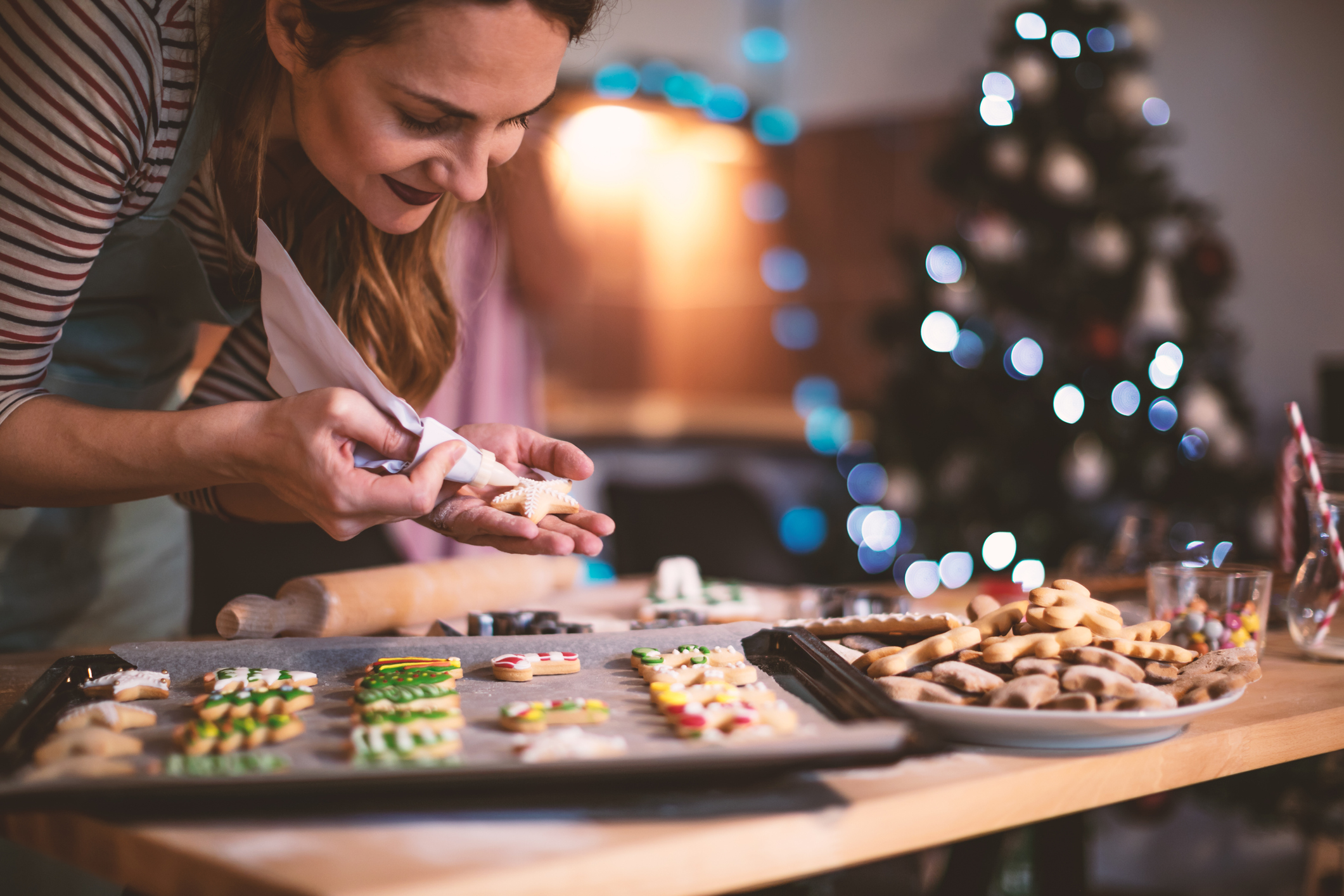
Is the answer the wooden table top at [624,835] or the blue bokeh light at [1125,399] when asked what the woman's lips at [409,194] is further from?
the blue bokeh light at [1125,399]

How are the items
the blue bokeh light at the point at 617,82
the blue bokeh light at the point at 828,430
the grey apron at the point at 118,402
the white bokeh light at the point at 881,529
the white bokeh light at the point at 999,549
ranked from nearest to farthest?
the grey apron at the point at 118,402, the white bokeh light at the point at 999,549, the white bokeh light at the point at 881,529, the blue bokeh light at the point at 828,430, the blue bokeh light at the point at 617,82

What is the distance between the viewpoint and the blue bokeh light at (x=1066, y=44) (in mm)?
3207

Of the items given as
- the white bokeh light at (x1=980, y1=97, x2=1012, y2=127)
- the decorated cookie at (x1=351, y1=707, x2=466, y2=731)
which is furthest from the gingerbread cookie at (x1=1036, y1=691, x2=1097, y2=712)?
the white bokeh light at (x1=980, y1=97, x2=1012, y2=127)

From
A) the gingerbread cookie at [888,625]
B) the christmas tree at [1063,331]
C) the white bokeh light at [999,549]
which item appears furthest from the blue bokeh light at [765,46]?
the gingerbread cookie at [888,625]

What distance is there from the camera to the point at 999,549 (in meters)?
3.23

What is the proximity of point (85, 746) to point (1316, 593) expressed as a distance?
1213 millimetres

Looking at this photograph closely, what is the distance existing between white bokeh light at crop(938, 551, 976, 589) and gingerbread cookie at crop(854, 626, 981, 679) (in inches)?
96.8

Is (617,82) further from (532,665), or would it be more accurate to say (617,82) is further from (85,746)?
(85,746)

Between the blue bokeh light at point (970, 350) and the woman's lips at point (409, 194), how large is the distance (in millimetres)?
2485

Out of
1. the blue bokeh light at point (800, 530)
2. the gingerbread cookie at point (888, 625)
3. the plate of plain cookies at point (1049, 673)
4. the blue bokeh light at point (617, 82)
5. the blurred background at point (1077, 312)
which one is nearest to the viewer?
the plate of plain cookies at point (1049, 673)

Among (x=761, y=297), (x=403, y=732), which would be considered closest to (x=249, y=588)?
(x=403, y=732)

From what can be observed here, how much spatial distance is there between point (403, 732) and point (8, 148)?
571 millimetres

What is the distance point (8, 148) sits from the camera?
833mm

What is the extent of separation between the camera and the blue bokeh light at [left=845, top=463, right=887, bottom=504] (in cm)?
349
